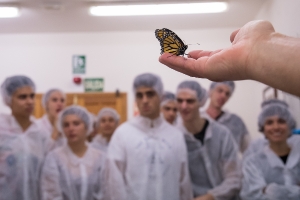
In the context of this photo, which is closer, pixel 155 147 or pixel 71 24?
pixel 71 24

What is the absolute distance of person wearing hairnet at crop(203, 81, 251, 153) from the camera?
1463 mm

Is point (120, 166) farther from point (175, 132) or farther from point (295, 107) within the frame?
point (295, 107)

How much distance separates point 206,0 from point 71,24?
49 centimetres

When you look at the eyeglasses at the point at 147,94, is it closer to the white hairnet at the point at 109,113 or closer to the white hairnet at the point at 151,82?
the white hairnet at the point at 151,82

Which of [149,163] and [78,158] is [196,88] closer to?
[149,163]

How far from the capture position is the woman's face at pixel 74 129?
1.34 meters

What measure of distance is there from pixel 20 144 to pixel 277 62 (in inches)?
43.6

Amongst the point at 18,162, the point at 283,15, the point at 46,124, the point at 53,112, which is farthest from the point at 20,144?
the point at 283,15

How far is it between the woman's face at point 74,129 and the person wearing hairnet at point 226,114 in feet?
1.76

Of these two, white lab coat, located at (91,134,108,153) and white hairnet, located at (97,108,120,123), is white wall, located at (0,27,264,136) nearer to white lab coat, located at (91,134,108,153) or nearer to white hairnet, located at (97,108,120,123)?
white hairnet, located at (97,108,120,123)


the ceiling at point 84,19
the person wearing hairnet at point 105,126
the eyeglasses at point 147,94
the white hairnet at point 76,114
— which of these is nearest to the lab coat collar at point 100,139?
the person wearing hairnet at point 105,126

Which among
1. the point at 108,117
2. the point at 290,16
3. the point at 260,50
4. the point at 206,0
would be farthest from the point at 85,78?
the point at 260,50

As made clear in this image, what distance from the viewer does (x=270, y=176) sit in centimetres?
111

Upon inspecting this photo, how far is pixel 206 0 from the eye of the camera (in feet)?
2.56
